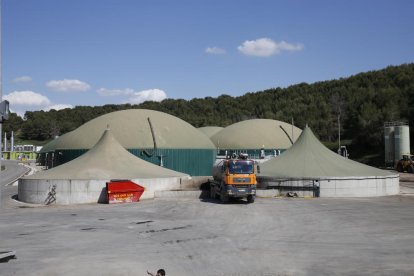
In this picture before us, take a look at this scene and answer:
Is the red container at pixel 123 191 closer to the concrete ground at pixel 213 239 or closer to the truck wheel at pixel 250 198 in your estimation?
the concrete ground at pixel 213 239

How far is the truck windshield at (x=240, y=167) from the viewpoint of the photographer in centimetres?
2836

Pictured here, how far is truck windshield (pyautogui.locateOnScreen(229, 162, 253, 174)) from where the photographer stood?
2836 centimetres

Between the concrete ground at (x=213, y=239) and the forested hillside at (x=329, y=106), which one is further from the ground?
the forested hillside at (x=329, y=106)

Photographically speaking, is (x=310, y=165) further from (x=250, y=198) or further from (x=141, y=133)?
(x=141, y=133)

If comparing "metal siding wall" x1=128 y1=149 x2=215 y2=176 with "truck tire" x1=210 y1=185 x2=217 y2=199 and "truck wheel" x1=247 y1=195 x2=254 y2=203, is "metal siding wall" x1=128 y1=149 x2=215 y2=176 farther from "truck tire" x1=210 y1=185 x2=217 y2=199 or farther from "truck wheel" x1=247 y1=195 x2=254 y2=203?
"truck wheel" x1=247 y1=195 x2=254 y2=203

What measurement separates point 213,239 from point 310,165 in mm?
20307

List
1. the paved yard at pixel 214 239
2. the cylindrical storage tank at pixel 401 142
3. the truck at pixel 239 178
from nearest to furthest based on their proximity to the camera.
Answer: the paved yard at pixel 214 239 < the truck at pixel 239 178 < the cylindrical storage tank at pixel 401 142

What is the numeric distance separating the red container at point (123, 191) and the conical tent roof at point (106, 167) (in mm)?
1861

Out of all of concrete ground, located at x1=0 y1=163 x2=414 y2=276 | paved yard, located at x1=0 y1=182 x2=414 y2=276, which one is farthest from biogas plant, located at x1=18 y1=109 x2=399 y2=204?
paved yard, located at x1=0 y1=182 x2=414 y2=276

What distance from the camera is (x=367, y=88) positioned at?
146500 millimetres

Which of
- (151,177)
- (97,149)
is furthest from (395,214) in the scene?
(97,149)

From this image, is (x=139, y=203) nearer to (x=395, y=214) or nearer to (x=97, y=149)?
(x=97, y=149)

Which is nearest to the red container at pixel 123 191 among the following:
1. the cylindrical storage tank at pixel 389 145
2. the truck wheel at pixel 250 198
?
the truck wheel at pixel 250 198

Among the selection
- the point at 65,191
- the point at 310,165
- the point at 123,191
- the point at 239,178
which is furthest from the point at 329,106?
the point at 65,191
